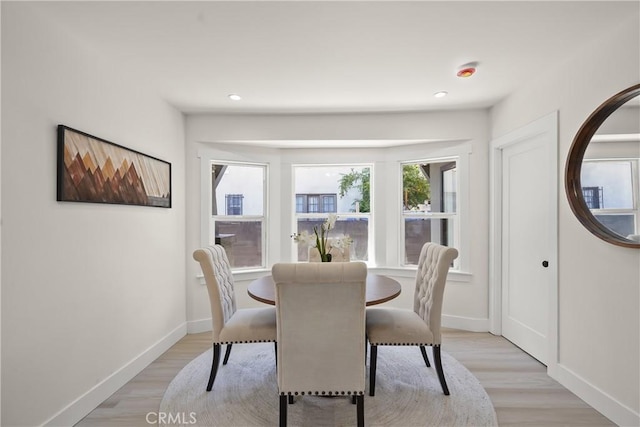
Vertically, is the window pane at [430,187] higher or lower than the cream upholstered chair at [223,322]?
higher

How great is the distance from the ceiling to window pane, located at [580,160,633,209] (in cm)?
84

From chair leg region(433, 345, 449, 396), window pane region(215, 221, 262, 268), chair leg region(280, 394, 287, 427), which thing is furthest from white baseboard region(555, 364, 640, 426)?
window pane region(215, 221, 262, 268)

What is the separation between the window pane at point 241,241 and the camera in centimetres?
370

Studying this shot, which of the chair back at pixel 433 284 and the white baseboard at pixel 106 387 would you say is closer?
the white baseboard at pixel 106 387

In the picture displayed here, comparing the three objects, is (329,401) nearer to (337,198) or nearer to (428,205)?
(337,198)

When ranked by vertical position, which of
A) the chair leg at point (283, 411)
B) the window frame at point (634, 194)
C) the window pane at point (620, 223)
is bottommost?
the chair leg at point (283, 411)

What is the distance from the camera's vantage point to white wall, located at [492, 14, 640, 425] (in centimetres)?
183

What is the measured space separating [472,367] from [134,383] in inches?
107

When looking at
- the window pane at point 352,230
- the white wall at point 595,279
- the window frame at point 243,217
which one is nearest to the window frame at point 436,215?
the window pane at point 352,230

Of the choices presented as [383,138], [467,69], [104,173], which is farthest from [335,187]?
[104,173]

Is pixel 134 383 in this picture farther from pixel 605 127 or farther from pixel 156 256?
pixel 605 127

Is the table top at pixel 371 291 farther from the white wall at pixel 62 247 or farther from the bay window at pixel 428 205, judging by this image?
the bay window at pixel 428 205

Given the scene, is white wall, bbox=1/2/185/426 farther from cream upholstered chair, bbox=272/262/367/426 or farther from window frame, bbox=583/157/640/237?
window frame, bbox=583/157/640/237

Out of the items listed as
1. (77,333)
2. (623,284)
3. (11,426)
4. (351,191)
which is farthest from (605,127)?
(11,426)
